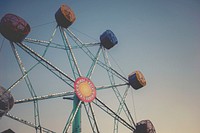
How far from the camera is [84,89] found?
16.4m

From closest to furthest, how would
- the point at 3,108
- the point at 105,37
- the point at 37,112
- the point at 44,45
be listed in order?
the point at 3,108, the point at 37,112, the point at 44,45, the point at 105,37

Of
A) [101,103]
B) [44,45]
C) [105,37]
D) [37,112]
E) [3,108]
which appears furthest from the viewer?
[105,37]

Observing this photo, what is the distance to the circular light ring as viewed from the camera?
15820 mm

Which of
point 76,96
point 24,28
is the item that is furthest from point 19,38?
point 76,96

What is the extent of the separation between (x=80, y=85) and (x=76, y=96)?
95 centimetres

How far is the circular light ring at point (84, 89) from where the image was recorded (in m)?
15.8

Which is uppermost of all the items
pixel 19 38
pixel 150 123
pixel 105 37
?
pixel 105 37

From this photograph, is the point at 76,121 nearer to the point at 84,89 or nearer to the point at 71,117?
the point at 71,117

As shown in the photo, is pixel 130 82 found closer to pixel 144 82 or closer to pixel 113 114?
pixel 144 82

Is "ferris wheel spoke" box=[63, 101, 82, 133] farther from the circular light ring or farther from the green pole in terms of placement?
the circular light ring

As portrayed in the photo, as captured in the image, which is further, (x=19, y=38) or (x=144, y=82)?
(x=144, y=82)

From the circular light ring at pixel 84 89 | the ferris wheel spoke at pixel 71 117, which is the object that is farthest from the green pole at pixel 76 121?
the circular light ring at pixel 84 89

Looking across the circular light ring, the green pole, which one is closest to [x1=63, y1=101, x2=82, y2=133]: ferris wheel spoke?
the green pole

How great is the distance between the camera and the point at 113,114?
721 inches
